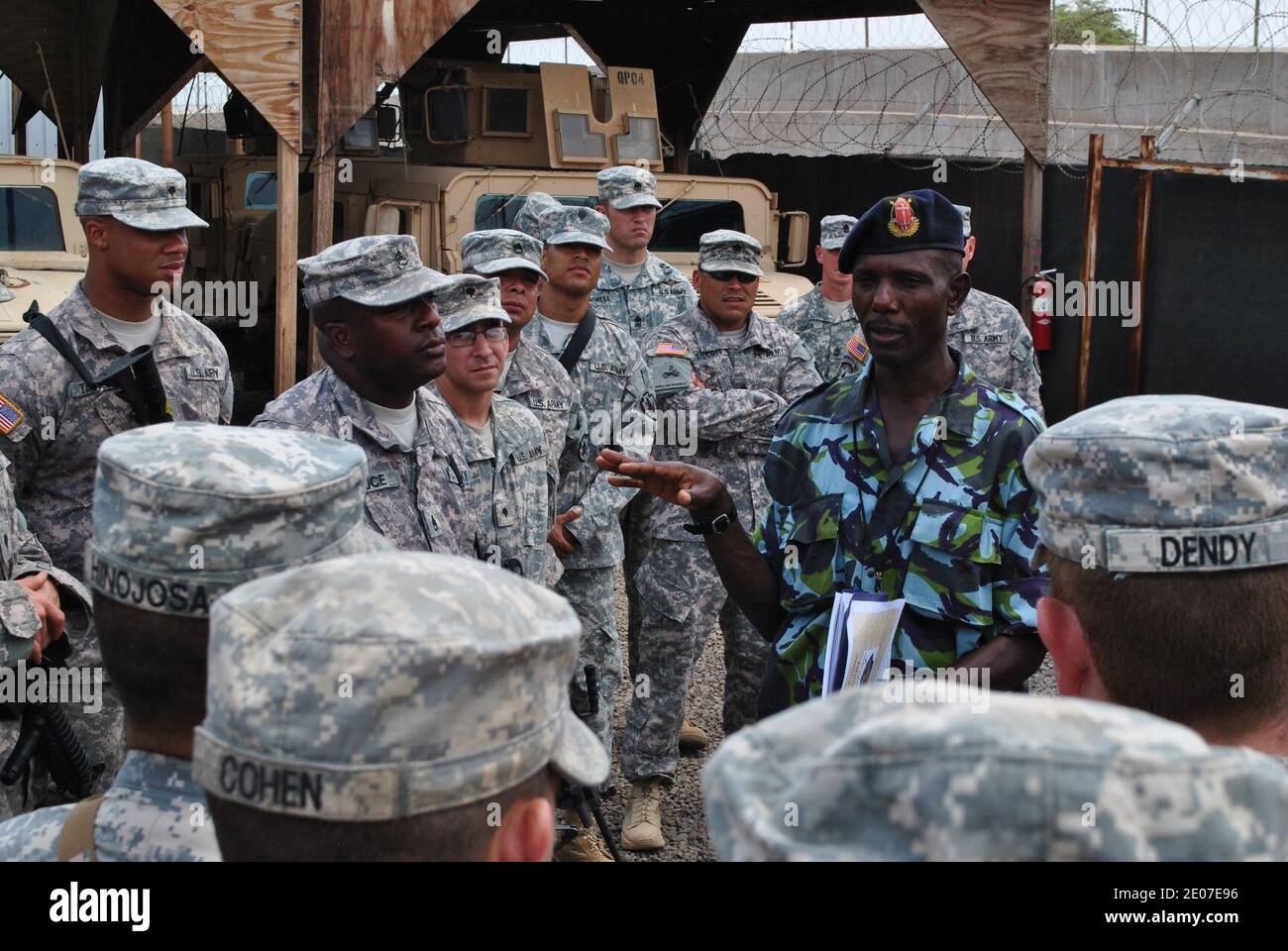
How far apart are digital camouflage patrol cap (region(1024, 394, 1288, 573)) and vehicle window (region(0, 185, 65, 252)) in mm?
7446

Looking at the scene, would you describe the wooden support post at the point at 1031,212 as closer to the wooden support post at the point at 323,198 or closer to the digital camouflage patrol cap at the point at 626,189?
the digital camouflage patrol cap at the point at 626,189

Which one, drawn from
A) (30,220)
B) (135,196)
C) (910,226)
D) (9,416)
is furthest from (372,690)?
(30,220)

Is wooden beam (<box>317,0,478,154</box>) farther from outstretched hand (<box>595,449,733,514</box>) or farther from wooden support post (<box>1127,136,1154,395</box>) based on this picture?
outstretched hand (<box>595,449,733,514</box>)

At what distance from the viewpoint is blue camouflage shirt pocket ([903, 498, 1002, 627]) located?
2506 mm

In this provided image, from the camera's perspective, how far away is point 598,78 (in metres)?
10.1

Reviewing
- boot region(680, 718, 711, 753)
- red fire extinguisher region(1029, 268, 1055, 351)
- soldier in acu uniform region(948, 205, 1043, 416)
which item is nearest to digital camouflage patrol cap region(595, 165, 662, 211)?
soldier in acu uniform region(948, 205, 1043, 416)

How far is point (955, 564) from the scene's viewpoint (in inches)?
A: 99.1

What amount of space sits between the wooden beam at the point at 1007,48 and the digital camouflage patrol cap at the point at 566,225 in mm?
3631

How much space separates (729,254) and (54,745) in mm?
2982

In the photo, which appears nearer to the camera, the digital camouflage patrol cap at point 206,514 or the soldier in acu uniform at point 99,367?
the digital camouflage patrol cap at point 206,514

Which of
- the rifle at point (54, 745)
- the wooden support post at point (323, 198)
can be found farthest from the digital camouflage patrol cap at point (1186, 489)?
the wooden support post at point (323, 198)

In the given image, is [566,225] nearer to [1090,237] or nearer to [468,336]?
[468,336]

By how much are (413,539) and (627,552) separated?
2.10m

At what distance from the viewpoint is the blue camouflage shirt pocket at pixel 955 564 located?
8.22ft
